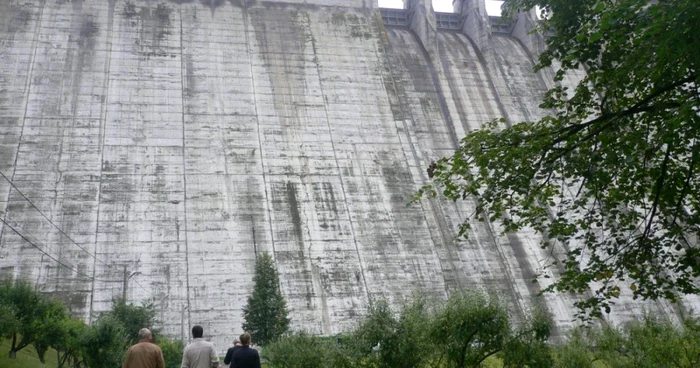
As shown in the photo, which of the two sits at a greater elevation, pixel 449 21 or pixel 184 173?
pixel 449 21

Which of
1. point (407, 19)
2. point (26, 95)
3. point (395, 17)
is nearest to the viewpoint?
point (26, 95)

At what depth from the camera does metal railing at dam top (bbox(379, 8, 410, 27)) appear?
39625mm

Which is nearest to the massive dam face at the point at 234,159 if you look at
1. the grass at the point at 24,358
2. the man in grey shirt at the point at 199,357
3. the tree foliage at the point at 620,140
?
the grass at the point at 24,358

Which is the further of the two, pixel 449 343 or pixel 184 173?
pixel 184 173

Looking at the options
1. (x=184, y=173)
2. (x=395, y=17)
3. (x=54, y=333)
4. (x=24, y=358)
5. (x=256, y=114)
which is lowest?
(x=24, y=358)

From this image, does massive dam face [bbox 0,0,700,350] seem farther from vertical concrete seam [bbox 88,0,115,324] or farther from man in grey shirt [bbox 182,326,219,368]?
man in grey shirt [bbox 182,326,219,368]

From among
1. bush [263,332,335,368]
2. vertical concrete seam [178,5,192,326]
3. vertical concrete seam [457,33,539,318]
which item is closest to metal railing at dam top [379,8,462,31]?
vertical concrete seam [457,33,539,318]

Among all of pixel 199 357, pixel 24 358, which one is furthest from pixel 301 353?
pixel 24 358

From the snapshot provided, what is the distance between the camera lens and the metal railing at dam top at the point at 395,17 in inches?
1560

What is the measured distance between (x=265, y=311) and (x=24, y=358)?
Answer: 727cm

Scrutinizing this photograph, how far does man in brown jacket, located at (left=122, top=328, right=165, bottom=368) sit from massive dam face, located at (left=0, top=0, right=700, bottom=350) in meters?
16.2

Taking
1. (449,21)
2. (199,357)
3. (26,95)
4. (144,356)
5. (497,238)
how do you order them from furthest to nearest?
(449,21), (497,238), (26,95), (199,357), (144,356)

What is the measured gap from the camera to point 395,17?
131 feet

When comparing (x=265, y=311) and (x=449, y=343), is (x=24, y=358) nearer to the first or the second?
(x=265, y=311)
